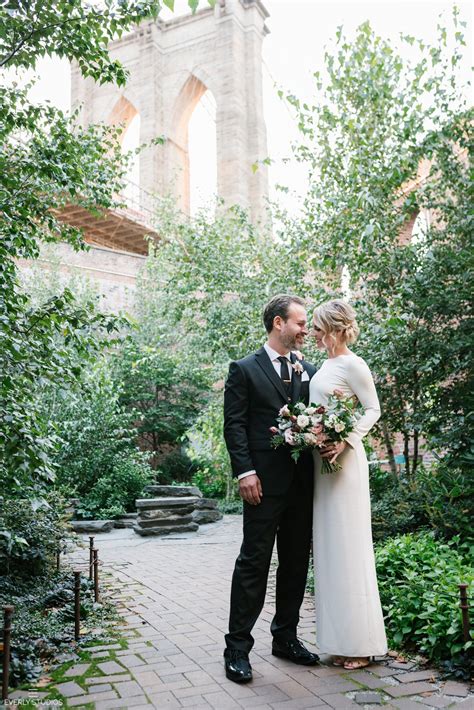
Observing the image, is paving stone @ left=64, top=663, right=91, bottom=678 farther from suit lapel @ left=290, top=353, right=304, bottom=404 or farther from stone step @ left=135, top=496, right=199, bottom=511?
stone step @ left=135, top=496, right=199, bottom=511

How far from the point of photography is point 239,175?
29734mm

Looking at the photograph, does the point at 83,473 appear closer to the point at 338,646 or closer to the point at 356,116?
the point at 356,116

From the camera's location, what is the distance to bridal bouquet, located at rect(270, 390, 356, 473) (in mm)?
3398

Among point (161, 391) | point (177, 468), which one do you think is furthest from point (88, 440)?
point (161, 391)

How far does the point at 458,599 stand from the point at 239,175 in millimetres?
27899

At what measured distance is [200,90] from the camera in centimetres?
3444

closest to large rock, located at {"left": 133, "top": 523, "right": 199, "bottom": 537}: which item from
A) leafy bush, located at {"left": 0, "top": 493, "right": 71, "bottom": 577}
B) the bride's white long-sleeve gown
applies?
leafy bush, located at {"left": 0, "top": 493, "right": 71, "bottom": 577}

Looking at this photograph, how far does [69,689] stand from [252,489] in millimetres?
1457

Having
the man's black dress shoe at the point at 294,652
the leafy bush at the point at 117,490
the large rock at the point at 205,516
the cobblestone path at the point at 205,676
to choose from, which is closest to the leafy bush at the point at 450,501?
the cobblestone path at the point at 205,676

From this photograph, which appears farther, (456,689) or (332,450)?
(332,450)

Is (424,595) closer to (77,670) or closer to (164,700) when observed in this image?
(164,700)

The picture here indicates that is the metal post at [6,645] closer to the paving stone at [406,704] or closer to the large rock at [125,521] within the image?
the paving stone at [406,704]

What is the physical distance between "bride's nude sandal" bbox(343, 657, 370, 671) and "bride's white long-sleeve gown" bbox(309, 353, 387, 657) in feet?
0.37

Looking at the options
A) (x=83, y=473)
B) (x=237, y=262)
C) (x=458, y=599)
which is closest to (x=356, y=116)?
(x=237, y=262)
